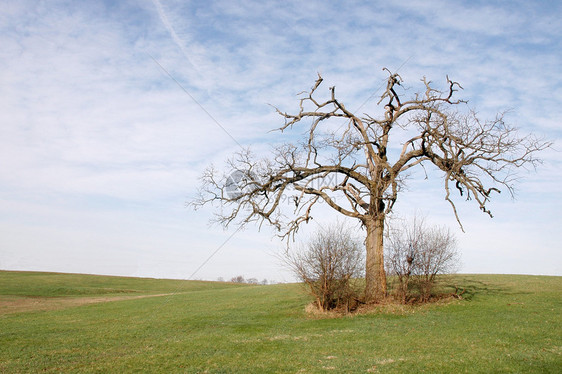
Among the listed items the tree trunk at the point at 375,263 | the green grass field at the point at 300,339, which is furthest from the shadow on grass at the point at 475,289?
the tree trunk at the point at 375,263

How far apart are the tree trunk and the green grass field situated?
1102 mm

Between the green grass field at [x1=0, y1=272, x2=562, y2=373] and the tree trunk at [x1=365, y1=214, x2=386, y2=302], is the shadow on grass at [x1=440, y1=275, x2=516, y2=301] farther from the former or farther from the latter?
the tree trunk at [x1=365, y1=214, x2=386, y2=302]

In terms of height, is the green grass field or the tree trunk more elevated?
the tree trunk

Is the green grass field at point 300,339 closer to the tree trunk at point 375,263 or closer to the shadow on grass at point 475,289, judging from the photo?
the shadow on grass at point 475,289

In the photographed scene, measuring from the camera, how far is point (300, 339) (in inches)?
557

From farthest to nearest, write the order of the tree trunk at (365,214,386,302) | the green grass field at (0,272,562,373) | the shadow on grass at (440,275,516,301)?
1. the shadow on grass at (440,275,516,301)
2. the tree trunk at (365,214,386,302)
3. the green grass field at (0,272,562,373)

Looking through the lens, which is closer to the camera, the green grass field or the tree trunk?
the green grass field

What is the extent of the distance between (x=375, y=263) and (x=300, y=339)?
268 inches

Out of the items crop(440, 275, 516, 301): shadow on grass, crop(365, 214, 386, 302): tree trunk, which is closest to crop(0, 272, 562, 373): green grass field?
crop(440, 275, 516, 301): shadow on grass

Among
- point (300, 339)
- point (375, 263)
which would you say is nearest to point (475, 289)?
point (375, 263)

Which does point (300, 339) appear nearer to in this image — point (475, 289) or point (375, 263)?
point (375, 263)

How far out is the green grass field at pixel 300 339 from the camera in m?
10.6

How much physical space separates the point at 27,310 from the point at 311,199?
2100 cm

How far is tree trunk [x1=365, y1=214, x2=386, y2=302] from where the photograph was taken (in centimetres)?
1942
